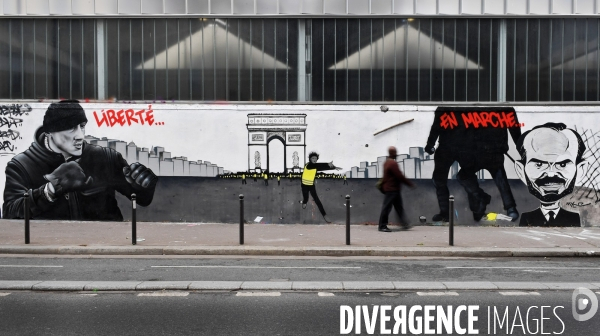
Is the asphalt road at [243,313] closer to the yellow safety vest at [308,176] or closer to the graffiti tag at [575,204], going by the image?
the yellow safety vest at [308,176]

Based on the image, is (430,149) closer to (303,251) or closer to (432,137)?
(432,137)

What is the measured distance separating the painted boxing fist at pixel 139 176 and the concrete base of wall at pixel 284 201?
288 mm

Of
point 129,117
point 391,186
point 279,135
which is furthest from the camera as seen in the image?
point 129,117

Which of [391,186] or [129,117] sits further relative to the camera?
[129,117]

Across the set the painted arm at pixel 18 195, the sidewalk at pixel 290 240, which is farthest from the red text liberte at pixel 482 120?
the painted arm at pixel 18 195

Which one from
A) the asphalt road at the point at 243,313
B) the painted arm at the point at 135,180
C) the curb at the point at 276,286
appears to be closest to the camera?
the asphalt road at the point at 243,313

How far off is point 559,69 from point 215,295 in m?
12.8

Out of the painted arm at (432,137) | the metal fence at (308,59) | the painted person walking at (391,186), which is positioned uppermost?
the metal fence at (308,59)

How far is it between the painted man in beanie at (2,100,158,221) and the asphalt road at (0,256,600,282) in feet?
17.5

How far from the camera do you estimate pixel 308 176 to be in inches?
656

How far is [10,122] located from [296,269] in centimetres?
1095

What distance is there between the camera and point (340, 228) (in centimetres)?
1580

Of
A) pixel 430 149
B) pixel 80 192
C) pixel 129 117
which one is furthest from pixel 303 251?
pixel 80 192

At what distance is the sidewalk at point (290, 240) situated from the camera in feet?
39.9
